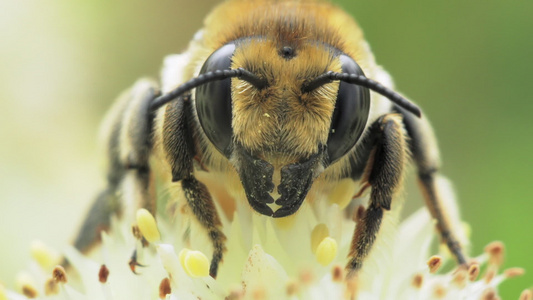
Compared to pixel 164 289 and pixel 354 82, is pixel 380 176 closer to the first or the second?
pixel 354 82

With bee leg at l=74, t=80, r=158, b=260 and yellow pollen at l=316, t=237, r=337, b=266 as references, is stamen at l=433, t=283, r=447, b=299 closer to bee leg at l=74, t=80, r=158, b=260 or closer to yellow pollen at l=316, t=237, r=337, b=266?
yellow pollen at l=316, t=237, r=337, b=266

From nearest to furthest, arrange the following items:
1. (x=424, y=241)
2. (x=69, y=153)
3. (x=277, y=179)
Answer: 1. (x=277, y=179)
2. (x=424, y=241)
3. (x=69, y=153)

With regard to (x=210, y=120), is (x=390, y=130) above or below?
above

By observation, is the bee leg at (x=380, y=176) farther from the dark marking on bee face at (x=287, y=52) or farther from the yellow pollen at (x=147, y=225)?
the yellow pollen at (x=147, y=225)

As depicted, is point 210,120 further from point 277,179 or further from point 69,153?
point 69,153

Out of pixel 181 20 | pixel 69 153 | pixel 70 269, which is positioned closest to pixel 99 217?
pixel 70 269

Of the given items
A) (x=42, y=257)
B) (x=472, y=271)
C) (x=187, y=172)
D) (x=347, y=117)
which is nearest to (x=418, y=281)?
(x=472, y=271)

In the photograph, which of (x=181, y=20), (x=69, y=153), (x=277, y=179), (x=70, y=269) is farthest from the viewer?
(x=181, y=20)
